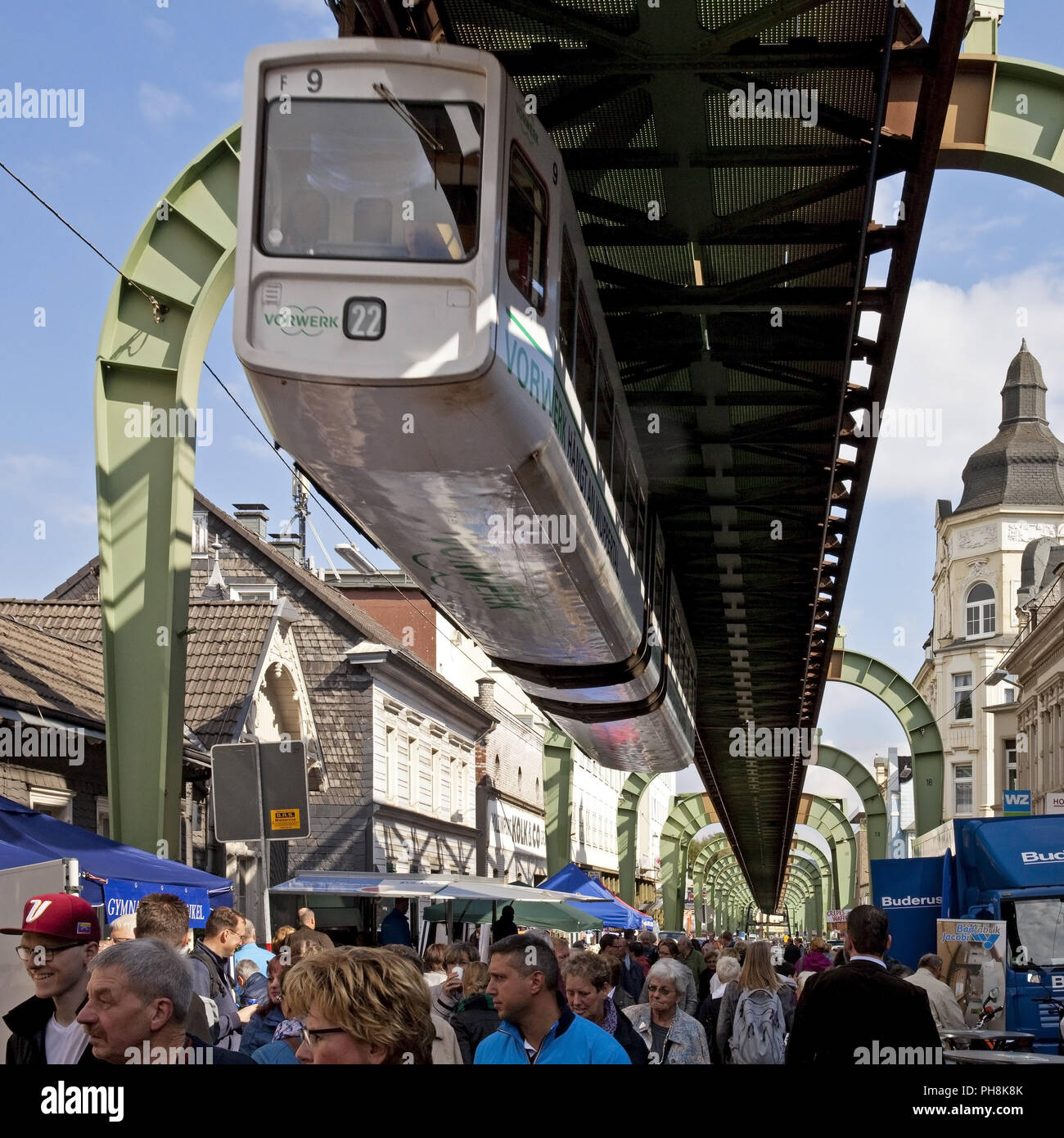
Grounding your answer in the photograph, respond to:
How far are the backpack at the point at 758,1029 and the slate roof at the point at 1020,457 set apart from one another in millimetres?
77100

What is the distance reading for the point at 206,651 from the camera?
84.5ft

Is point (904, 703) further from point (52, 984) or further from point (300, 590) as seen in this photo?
point (52, 984)

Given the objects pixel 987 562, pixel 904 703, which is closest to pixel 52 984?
pixel 904 703

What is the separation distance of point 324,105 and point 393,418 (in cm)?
186

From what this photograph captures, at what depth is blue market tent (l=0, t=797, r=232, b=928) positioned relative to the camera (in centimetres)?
966

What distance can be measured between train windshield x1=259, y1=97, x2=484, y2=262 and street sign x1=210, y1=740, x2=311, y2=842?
3.73m

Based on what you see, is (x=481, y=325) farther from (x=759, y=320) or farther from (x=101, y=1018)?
(x=759, y=320)

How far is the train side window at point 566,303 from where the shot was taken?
33.9ft

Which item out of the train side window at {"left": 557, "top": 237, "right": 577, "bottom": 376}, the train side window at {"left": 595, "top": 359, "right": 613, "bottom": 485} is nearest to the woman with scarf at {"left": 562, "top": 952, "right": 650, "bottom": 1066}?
the train side window at {"left": 557, "top": 237, "right": 577, "bottom": 376}

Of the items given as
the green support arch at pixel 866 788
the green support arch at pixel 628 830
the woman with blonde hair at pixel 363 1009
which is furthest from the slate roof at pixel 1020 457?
the woman with blonde hair at pixel 363 1009

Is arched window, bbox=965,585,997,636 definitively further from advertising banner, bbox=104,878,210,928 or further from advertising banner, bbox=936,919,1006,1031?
advertising banner, bbox=104,878,210,928

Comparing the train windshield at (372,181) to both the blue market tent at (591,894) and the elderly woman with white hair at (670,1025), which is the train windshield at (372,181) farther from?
the blue market tent at (591,894)

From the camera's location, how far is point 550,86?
10.8 meters
